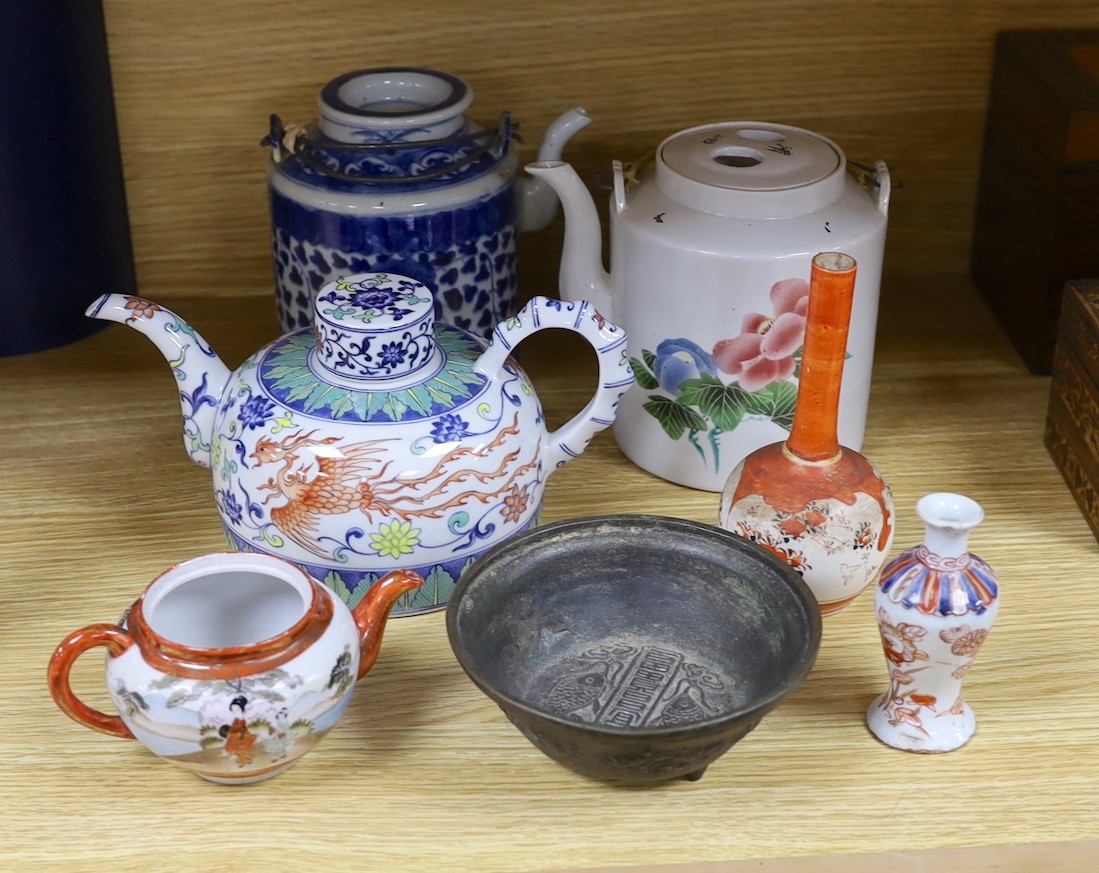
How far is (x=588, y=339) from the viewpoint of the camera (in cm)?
92

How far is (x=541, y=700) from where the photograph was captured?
835 millimetres

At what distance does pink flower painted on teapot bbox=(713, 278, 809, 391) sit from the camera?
0.94 metres

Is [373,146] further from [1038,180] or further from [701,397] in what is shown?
[1038,180]

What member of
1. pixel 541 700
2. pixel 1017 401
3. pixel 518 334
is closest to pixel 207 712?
pixel 541 700

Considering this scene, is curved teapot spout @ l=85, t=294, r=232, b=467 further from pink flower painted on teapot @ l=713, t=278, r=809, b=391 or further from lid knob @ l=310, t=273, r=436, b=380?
pink flower painted on teapot @ l=713, t=278, r=809, b=391

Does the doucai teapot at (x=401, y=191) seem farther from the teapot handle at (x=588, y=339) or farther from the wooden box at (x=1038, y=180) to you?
the wooden box at (x=1038, y=180)

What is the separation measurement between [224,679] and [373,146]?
0.43 metres

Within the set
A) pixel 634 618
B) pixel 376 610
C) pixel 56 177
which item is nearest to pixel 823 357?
pixel 634 618

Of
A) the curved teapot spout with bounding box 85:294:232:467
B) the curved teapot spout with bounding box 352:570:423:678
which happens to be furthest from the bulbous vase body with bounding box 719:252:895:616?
the curved teapot spout with bounding box 85:294:232:467

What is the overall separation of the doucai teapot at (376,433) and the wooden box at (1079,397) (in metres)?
0.32

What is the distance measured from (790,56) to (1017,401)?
33 centimetres

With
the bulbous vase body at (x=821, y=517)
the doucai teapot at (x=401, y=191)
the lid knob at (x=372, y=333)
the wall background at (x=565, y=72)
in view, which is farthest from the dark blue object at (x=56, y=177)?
the bulbous vase body at (x=821, y=517)

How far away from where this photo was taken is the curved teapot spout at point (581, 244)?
1.02 meters

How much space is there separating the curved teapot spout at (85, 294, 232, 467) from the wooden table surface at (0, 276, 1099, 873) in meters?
0.09
